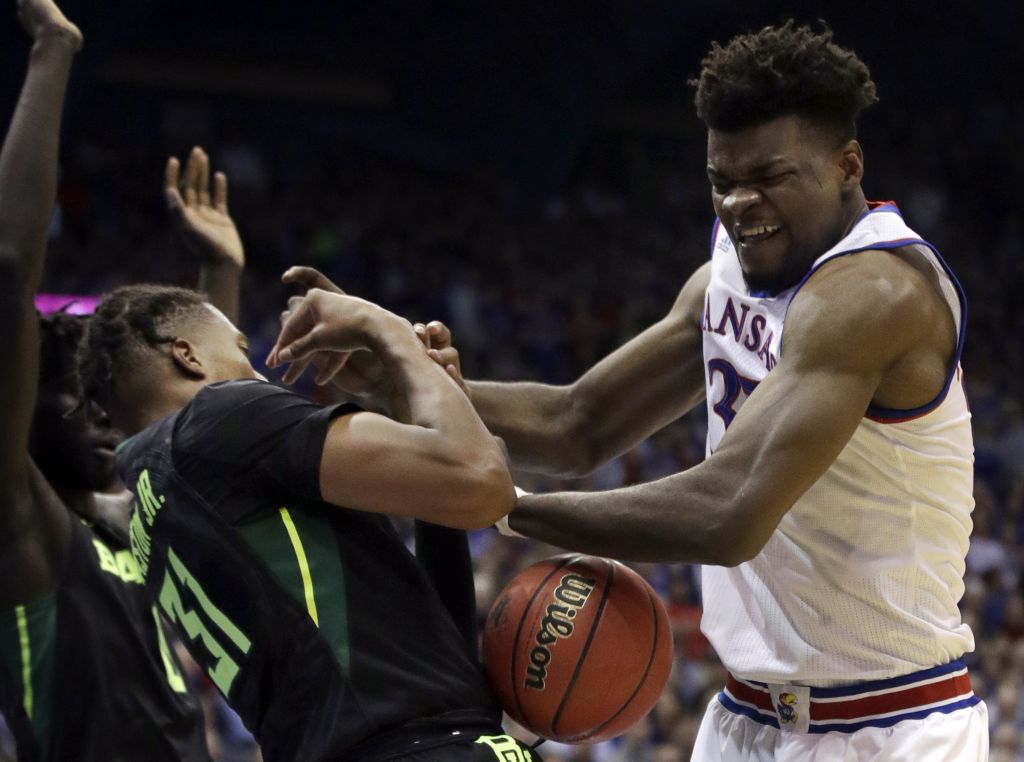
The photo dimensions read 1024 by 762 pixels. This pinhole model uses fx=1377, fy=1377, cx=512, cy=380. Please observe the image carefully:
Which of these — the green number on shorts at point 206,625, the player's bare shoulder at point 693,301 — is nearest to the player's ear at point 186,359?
the green number on shorts at point 206,625

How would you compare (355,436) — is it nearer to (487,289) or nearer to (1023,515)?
(1023,515)

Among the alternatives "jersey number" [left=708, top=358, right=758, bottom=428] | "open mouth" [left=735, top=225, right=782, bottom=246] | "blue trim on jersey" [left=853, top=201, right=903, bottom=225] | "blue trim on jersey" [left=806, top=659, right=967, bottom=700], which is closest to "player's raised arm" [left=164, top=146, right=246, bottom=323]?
"jersey number" [left=708, top=358, right=758, bottom=428]

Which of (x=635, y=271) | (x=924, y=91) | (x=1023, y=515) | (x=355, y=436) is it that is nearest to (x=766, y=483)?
(x=355, y=436)

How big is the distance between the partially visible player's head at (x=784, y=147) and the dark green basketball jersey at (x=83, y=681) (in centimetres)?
176

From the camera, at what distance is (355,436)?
8.60 feet

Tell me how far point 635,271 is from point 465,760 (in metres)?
12.9

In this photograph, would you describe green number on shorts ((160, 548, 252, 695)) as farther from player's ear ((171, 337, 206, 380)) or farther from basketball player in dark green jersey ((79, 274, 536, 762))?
player's ear ((171, 337, 206, 380))

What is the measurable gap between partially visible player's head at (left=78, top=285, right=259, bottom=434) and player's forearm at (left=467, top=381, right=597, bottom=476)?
0.90 m

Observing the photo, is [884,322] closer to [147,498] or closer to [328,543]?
[328,543]

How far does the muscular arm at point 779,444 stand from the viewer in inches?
114

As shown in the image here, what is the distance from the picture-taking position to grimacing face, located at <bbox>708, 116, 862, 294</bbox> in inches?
124

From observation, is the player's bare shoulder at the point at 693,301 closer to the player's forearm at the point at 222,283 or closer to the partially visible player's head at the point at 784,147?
the partially visible player's head at the point at 784,147

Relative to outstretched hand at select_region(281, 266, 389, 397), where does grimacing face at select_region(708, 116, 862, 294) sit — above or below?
above

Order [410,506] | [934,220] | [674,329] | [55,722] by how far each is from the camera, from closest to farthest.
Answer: [410,506]
[55,722]
[674,329]
[934,220]
